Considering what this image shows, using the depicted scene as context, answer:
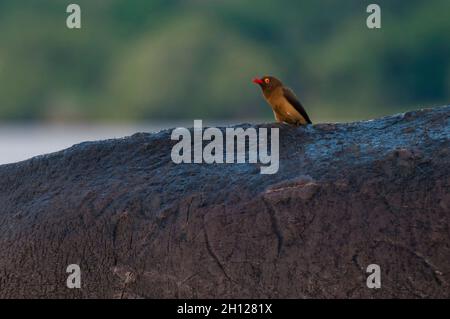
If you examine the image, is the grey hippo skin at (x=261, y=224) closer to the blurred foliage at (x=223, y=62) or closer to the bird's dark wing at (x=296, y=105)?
the bird's dark wing at (x=296, y=105)

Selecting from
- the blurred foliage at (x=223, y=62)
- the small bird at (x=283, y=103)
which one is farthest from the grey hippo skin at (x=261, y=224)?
the blurred foliage at (x=223, y=62)

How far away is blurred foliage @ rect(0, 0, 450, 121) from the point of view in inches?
1019

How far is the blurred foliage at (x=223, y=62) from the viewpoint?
2588 cm

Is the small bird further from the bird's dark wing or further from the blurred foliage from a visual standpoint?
the blurred foliage

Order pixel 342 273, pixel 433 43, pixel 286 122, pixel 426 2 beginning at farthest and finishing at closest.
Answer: pixel 426 2 < pixel 433 43 < pixel 286 122 < pixel 342 273

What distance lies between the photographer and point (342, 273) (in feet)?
18.9

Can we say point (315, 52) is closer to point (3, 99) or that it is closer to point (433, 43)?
point (433, 43)

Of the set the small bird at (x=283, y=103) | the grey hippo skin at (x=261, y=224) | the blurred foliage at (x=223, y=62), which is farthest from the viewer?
the blurred foliage at (x=223, y=62)

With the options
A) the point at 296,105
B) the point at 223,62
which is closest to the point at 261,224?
the point at 296,105

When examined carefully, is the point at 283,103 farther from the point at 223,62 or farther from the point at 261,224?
the point at 223,62

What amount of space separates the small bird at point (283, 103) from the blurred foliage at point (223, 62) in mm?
17484

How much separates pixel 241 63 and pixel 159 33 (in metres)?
3.47

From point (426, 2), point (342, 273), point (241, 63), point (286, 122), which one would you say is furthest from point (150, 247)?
point (426, 2)

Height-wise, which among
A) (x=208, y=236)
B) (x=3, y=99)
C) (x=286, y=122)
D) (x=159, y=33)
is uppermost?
(x=159, y=33)
